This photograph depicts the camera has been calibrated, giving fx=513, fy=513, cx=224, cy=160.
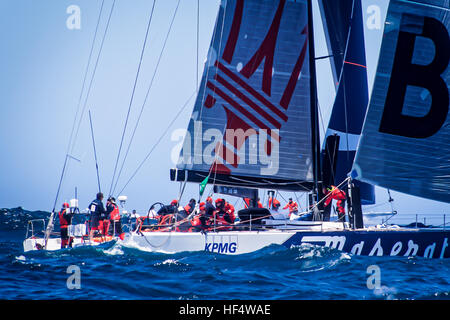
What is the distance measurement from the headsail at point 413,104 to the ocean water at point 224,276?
177cm

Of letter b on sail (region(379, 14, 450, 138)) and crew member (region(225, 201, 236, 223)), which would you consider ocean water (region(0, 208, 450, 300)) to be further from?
letter b on sail (region(379, 14, 450, 138))

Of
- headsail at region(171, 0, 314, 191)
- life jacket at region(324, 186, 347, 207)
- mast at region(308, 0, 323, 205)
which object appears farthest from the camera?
headsail at region(171, 0, 314, 191)

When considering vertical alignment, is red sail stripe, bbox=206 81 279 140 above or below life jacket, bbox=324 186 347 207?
above

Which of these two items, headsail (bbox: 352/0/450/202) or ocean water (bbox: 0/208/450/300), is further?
headsail (bbox: 352/0/450/202)

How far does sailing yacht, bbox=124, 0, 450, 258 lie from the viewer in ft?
34.8

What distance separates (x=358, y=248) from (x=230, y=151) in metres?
4.20

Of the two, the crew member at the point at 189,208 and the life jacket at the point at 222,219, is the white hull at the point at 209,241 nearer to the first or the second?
the life jacket at the point at 222,219

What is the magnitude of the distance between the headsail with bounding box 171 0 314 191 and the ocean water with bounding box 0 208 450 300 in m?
2.77

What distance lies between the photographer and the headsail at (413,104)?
34.5 ft

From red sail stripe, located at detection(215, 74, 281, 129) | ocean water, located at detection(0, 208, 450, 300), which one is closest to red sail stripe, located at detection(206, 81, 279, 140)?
red sail stripe, located at detection(215, 74, 281, 129)

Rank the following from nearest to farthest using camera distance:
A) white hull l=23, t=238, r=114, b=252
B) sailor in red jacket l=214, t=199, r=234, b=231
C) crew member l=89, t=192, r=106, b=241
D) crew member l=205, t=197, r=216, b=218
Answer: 1. crew member l=205, t=197, r=216, b=218
2. sailor in red jacket l=214, t=199, r=234, b=231
3. white hull l=23, t=238, r=114, b=252
4. crew member l=89, t=192, r=106, b=241

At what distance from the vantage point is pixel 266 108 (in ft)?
43.5

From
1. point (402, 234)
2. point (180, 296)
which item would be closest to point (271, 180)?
point (402, 234)

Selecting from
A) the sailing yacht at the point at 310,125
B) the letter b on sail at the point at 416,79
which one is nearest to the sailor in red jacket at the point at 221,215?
the sailing yacht at the point at 310,125
